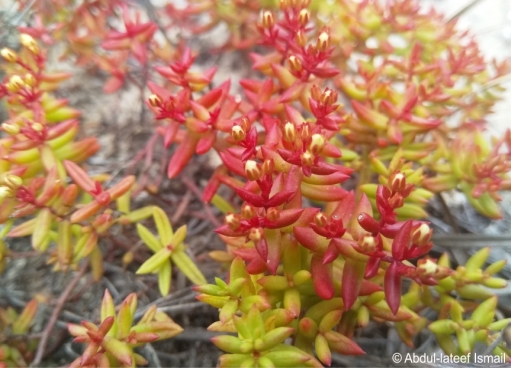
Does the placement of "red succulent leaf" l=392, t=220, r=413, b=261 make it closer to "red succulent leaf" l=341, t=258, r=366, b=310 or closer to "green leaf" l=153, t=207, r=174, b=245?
"red succulent leaf" l=341, t=258, r=366, b=310

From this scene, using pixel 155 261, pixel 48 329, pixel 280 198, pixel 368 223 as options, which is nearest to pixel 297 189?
pixel 280 198

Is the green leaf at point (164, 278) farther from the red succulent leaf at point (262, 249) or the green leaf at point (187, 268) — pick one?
the red succulent leaf at point (262, 249)

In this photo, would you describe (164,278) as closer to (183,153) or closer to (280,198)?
(183,153)

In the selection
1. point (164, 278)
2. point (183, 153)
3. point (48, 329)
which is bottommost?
point (48, 329)

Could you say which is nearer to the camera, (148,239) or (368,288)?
Result: (368,288)

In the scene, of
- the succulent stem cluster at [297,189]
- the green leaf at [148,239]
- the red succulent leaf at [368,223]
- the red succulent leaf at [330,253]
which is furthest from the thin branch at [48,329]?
the red succulent leaf at [368,223]

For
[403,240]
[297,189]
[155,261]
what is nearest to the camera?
[403,240]

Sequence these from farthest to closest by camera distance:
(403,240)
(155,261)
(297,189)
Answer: (155,261)
(297,189)
(403,240)

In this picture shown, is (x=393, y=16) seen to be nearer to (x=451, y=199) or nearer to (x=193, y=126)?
(x=451, y=199)

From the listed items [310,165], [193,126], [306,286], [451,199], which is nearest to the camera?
[310,165]

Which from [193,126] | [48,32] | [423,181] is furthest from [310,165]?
[48,32]

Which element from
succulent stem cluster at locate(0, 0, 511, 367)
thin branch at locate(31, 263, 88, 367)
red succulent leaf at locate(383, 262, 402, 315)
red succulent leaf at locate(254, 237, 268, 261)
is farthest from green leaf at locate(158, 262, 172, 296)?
red succulent leaf at locate(383, 262, 402, 315)
